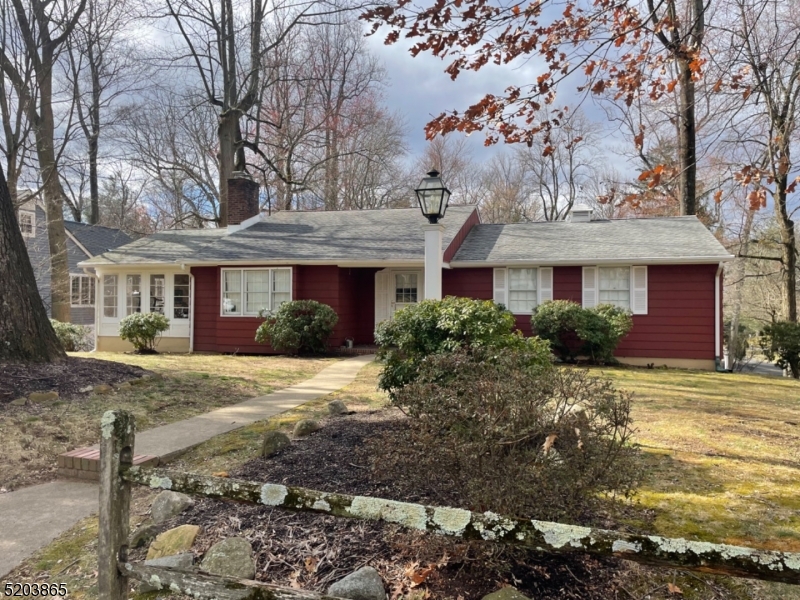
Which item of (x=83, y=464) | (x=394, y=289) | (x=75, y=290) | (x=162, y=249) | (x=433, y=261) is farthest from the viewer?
(x=75, y=290)

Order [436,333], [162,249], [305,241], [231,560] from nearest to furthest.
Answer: [231,560] → [436,333] → [305,241] → [162,249]

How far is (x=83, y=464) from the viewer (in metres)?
4.35

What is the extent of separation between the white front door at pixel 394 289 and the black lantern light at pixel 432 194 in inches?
295

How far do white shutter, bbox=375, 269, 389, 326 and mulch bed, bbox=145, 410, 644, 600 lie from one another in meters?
11.4

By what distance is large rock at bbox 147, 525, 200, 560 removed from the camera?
9.42 feet

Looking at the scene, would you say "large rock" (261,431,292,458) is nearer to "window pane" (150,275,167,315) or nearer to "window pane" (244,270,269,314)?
"window pane" (244,270,269,314)

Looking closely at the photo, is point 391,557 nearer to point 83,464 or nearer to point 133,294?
point 83,464

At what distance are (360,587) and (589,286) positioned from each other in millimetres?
12350

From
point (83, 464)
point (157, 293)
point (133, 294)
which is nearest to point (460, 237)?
point (157, 293)

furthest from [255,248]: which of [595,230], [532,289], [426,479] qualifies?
[426,479]

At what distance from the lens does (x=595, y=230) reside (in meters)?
15.1

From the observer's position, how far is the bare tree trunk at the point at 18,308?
727cm

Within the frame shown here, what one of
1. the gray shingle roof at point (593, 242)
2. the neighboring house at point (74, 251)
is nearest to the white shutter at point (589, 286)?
the gray shingle roof at point (593, 242)

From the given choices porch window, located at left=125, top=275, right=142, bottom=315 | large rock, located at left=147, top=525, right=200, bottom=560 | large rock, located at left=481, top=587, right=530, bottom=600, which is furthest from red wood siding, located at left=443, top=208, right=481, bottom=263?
large rock, located at left=481, top=587, right=530, bottom=600
